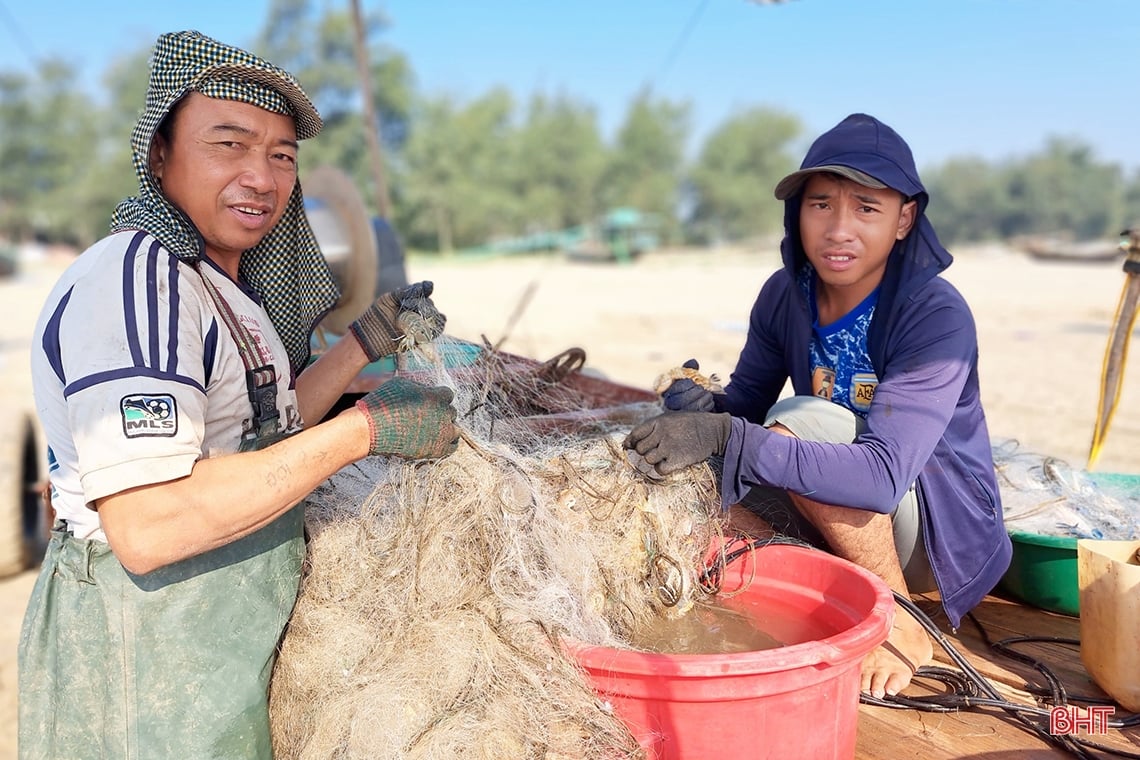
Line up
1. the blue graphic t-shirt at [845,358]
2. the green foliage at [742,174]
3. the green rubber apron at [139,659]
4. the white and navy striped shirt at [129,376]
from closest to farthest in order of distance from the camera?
the white and navy striped shirt at [129,376] → the green rubber apron at [139,659] → the blue graphic t-shirt at [845,358] → the green foliage at [742,174]

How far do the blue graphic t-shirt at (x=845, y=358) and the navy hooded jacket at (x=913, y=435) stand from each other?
0.20ft

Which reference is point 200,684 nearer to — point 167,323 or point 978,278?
point 167,323

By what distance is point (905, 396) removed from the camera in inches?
82.9

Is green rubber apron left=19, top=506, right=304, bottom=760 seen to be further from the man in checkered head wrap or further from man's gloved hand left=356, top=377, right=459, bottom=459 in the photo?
man's gloved hand left=356, top=377, right=459, bottom=459

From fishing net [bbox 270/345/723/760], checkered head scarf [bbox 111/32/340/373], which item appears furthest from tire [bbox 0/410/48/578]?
checkered head scarf [bbox 111/32/340/373]

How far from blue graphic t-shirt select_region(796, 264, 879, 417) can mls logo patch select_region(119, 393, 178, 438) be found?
1849 mm

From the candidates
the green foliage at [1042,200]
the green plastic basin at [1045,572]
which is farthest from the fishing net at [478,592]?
the green foliage at [1042,200]

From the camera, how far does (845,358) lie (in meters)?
2.50

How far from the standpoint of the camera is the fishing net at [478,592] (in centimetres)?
162

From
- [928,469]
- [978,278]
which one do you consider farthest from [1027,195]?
[928,469]

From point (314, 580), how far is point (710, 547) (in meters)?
0.99

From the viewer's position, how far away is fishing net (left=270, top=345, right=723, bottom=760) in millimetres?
1615
